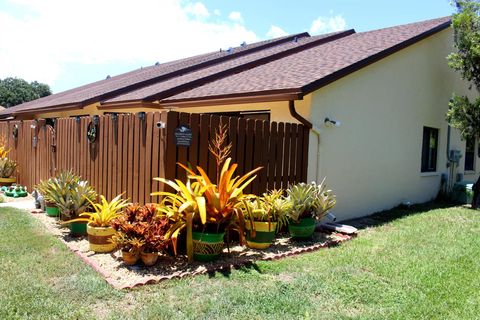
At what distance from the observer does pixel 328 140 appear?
7.79m

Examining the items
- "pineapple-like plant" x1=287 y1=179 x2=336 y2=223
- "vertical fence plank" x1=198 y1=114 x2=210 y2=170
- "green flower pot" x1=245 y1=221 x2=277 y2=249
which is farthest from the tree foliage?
"vertical fence plank" x1=198 y1=114 x2=210 y2=170

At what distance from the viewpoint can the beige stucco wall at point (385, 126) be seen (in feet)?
26.1

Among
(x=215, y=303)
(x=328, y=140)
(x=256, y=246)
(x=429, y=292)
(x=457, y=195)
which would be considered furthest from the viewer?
(x=457, y=195)

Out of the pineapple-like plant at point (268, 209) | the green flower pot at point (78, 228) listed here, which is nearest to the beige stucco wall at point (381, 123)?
the pineapple-like plant at point (268, 209)

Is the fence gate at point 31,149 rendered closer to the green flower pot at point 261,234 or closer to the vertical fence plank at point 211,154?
the vertical fence plank at point 211,154

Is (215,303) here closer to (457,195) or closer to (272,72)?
(272,72)

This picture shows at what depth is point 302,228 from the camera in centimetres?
615

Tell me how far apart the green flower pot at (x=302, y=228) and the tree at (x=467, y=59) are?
630cm

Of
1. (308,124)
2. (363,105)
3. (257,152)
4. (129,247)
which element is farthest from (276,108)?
(129,247)

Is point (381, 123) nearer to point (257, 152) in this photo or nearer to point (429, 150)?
point (429, 150)

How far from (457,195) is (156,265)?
981cm

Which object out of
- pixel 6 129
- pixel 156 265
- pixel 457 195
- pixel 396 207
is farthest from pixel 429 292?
pixel 6 129

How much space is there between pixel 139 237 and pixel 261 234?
1.75m

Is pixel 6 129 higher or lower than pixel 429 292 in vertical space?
higher
